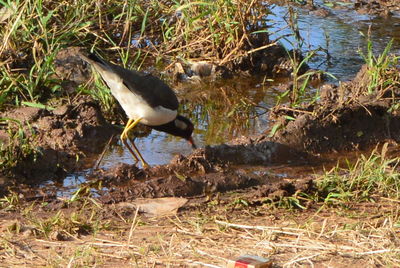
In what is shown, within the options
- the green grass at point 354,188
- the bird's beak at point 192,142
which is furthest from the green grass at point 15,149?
the green grass at point 354,188

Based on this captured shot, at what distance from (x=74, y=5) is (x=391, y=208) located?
4.43 m

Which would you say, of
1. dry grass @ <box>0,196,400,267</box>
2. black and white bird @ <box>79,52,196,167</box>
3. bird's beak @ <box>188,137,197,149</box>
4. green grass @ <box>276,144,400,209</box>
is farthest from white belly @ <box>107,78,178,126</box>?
dry grass @ <box>0,196,400,267</box>

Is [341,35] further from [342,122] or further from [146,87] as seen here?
[146,87]

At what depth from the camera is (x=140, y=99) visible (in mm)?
7371

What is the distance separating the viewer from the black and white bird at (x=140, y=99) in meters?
7.26

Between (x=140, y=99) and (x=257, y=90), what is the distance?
2.15m

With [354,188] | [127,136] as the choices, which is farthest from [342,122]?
[127,136]

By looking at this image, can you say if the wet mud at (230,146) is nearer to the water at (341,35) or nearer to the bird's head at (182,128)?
the bird's head at (182,128)

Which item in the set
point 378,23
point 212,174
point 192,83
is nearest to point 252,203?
point 212,174

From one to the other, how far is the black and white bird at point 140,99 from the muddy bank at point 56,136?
0.89 ft

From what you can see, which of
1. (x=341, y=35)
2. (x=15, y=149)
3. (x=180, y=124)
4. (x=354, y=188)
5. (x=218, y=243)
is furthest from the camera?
(x=341, y=35)

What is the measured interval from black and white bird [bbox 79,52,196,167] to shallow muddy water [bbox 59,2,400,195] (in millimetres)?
209

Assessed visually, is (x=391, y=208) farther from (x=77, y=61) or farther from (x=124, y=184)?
(x=77, y=61)

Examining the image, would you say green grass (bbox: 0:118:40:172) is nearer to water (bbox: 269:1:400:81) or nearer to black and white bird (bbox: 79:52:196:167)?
black and white bird (bbox: 79:52:196:167)
